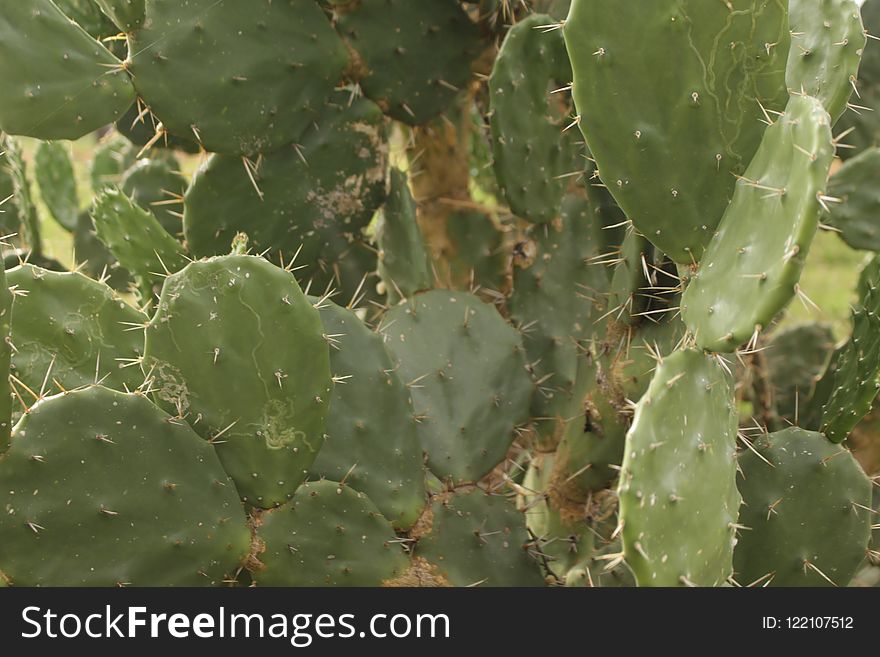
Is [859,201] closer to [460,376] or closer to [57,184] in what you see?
[460,376]

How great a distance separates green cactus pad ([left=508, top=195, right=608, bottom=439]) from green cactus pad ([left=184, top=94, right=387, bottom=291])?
339mm

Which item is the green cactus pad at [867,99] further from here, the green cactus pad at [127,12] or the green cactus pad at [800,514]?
the green cactus pad at [127,12]

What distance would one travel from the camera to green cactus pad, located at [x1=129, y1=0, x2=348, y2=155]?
5.47 feet

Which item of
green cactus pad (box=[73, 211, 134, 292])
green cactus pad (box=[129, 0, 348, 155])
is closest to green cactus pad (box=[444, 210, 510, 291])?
green cactus pad (box=[129, 0, 348, 155])

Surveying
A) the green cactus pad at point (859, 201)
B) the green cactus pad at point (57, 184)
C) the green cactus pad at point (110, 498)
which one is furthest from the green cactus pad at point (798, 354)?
the green cactus pad at point (57, 184)

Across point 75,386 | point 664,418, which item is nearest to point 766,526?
point 664,418

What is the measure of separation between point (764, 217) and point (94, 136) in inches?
268

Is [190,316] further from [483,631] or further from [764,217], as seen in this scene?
[764,217]

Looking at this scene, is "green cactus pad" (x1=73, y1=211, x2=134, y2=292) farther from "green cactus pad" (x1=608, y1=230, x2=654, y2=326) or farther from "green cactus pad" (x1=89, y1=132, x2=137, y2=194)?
"green cactus pad" (x1=608, y1=230, x2=654, y2=326)

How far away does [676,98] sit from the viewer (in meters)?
1.29

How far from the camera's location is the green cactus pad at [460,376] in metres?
1.75

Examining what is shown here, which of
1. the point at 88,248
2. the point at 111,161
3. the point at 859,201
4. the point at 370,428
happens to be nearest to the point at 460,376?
the point at 370,428

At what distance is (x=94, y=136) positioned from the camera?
7301 millimetres

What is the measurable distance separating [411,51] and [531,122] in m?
0.28
